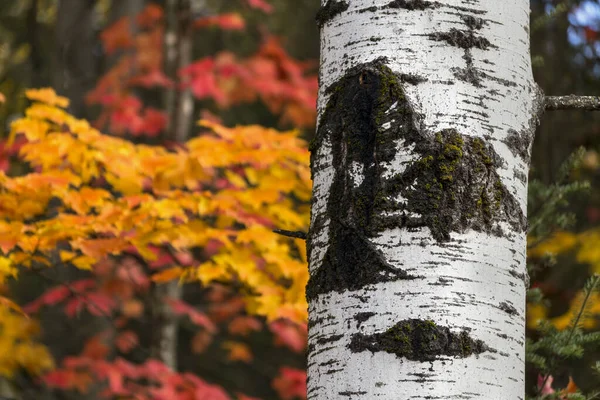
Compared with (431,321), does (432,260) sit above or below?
above

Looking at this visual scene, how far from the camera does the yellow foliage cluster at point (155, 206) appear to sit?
2.50 metres

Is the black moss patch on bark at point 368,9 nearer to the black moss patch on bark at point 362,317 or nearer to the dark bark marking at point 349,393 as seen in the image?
the black moss patch on bark at point 362,317

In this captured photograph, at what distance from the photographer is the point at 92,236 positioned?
2646mm

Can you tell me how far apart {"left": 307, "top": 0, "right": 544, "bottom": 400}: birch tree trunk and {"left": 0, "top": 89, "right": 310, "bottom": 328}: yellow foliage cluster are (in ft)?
4.16

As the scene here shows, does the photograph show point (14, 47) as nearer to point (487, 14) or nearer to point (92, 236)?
point (92, 236)

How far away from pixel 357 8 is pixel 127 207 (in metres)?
1.48

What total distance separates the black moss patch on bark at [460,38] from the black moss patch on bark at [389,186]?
0.11m

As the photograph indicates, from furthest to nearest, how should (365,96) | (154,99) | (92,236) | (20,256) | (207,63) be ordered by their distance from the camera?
(154,99) < (207,63) < (92,236) < (20,256) < (365,96)

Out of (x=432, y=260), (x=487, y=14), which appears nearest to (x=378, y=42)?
(x=487, y=14)

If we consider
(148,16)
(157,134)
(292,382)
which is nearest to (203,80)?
(157,134)

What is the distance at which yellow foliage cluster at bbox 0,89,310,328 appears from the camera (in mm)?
2502

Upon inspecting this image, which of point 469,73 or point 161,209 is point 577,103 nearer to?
point 469,73

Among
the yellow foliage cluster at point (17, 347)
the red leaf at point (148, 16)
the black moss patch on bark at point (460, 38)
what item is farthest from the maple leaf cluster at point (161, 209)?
the red leaf at point (148, 16)

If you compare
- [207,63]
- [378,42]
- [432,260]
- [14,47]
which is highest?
[14,47]
